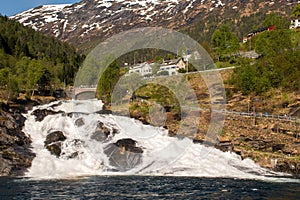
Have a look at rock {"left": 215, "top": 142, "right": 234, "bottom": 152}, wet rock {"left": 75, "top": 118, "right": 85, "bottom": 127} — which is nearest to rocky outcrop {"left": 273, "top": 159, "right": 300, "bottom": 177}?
rock {"left": 215, "top": 142, "right": 234, "bottom": 152}

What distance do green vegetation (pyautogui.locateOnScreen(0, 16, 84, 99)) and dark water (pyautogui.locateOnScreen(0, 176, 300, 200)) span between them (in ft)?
116

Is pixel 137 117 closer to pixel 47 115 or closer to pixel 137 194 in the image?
pixel 47 115

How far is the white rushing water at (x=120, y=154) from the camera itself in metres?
34.7

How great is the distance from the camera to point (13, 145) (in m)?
39.5

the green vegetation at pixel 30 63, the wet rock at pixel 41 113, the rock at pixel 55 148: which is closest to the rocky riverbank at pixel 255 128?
the wet rock at pixel 41 113

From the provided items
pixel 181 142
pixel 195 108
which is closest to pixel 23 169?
pixel 181 142

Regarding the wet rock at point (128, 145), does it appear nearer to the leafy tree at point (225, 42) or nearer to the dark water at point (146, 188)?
the dark water at point (146, 188)

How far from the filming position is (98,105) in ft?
221

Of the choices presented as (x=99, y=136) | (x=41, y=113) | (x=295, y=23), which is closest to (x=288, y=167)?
(x=99, y=136)

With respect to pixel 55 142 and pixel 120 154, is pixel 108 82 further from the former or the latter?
pixel 120 154

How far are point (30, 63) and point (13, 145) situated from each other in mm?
39973

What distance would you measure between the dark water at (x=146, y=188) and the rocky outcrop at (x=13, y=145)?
3.70 meters

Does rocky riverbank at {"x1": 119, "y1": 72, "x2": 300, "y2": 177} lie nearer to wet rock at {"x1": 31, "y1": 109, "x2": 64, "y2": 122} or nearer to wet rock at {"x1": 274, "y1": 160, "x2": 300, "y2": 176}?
wet rock at {"x1": 274, "y1": 160, "x2": 300, "y2": 176}

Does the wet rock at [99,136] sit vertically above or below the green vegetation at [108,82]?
below
